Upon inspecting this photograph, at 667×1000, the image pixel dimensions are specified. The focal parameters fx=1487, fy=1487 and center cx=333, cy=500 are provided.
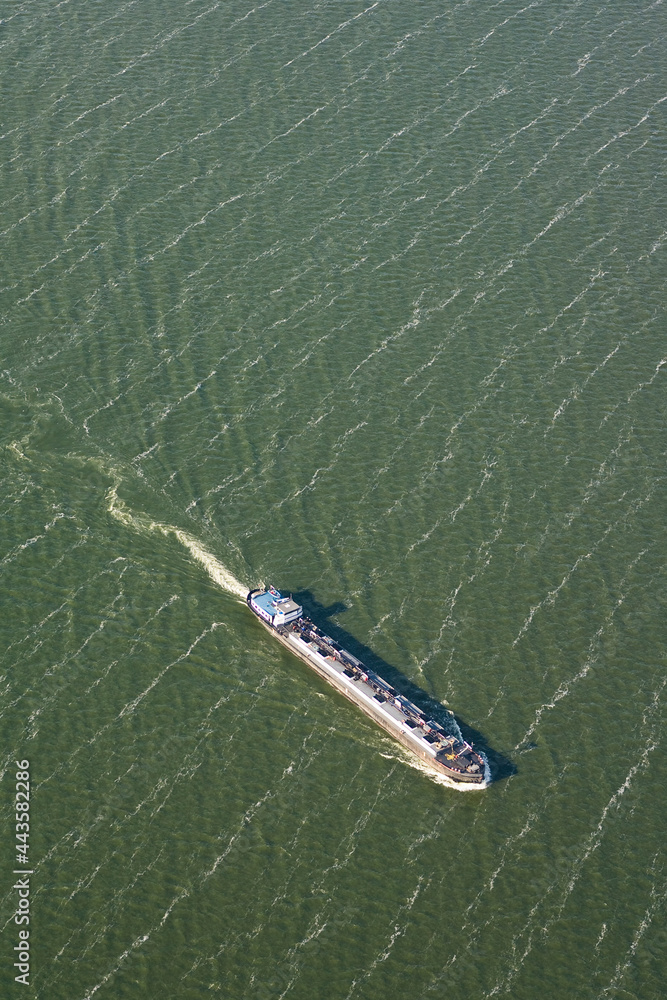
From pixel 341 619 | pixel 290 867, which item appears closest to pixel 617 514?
pixel 341 619

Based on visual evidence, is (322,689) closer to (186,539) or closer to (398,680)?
(398,680)

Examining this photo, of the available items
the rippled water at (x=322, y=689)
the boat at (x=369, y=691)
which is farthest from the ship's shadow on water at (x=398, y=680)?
the boat at (x=369, y=691)

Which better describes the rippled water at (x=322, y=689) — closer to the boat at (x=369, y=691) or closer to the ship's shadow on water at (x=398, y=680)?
the ship's shadow on water at (x=398, y=680)

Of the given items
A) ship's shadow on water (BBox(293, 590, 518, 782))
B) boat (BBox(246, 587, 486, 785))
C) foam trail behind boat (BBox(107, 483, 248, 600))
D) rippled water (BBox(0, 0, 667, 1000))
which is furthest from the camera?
foam trail behind boat (BBox(107, 483, 248, 600))

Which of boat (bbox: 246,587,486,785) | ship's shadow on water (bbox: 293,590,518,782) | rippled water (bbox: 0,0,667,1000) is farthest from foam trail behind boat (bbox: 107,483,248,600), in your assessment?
ship's shadow on water (bbox: 293,590,518,782)

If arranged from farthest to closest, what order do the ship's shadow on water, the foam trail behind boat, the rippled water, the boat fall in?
the foam trail behind boat → the ship's shadow on water → the boat → the rippled water

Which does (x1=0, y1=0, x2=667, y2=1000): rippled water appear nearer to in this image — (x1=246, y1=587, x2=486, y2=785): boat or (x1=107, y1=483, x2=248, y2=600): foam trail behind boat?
(x1=107, y1=483, x2=248, y2=600): foam trail behind boat

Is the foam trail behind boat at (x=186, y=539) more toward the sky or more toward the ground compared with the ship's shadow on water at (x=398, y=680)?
more toward the sky

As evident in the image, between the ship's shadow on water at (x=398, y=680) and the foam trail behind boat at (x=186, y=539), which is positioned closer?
the ship's shadow on water at (x=398, y=680)
